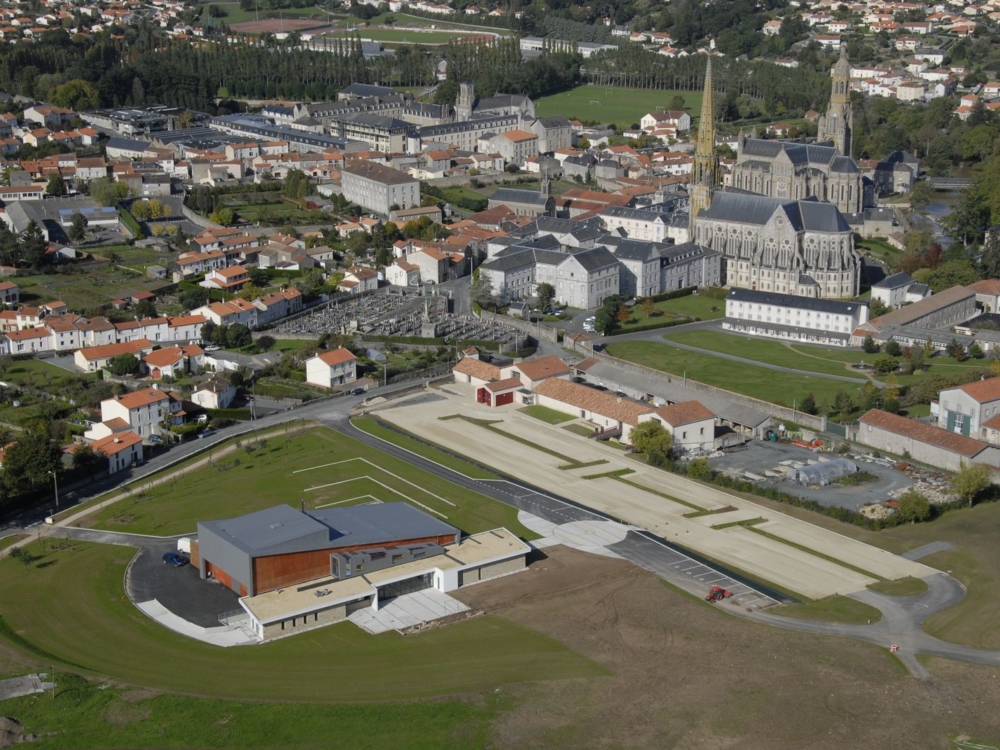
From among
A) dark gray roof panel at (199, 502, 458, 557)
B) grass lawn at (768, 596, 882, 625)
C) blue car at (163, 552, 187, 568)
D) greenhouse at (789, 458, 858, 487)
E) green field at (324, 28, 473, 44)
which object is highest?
green field at (324, 28, 473, 44)

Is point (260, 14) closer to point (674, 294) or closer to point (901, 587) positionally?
point (674, 294)

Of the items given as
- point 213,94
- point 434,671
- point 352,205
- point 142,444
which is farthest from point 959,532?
point 213,94

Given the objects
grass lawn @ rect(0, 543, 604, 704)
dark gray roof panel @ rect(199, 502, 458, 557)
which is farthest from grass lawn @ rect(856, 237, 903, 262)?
grass lawn @ rect(0, 543, 604, 704)

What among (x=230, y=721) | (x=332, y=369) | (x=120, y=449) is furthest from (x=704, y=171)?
(x=230, y=721)

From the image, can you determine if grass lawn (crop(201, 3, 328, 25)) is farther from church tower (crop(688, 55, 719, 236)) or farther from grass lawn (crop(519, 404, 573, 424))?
grass lawn (crop(519, 404, 573, 424))

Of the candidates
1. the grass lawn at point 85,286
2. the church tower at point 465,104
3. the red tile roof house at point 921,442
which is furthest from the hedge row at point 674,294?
the church tower at point 465,104

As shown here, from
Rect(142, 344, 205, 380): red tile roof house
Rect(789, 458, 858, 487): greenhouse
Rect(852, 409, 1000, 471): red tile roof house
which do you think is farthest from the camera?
Rect(142, 344, 205, 380): red tile roof house
